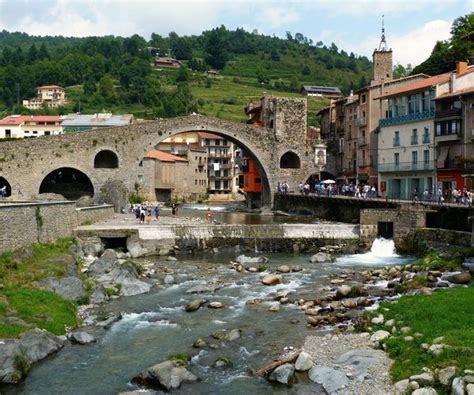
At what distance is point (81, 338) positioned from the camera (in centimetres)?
1809

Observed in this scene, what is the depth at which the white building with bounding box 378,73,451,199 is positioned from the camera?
49.5m

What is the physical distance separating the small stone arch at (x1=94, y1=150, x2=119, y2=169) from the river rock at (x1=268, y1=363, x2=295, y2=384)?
2063 inches

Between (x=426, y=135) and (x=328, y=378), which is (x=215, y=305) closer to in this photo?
(x=328, y=378)

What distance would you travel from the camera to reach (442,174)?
47.5m

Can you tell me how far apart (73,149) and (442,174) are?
3549 centimetres

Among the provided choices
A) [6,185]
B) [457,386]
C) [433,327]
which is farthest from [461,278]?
[6,185]

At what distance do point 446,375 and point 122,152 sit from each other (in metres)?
52.6

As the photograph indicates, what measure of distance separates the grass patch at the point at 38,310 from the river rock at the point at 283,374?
725cm

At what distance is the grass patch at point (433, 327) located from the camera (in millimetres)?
14289

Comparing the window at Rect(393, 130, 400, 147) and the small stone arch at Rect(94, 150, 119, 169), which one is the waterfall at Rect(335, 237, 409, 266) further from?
the small stone arch at Rect(94, 150, 119, 169)

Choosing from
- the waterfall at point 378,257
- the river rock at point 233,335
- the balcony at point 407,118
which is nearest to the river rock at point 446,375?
the river rock at point 233,335

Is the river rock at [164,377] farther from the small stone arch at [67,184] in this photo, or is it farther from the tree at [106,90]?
the tree at [106,90]

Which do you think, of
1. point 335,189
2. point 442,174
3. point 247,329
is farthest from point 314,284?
point 335,189

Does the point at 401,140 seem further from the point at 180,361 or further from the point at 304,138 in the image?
the point at 180,361
